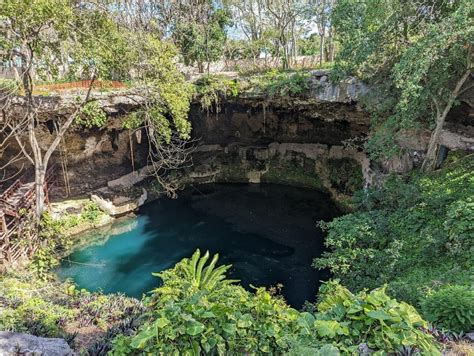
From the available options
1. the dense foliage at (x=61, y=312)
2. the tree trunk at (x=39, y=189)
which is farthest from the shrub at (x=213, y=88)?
the dense foliage at (x=61, y=312)

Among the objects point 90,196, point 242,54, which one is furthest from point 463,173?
point 242,54

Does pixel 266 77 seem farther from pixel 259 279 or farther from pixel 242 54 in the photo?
Result: pixel 242 54

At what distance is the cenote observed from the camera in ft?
33.1

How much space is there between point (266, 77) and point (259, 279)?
8.33 metres

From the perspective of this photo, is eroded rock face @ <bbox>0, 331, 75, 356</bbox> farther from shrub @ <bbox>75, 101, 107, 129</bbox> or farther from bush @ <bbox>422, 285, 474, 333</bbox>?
shrub @ <bbox>75, 101, 107, 129</bbox>

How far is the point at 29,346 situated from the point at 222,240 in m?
9.11

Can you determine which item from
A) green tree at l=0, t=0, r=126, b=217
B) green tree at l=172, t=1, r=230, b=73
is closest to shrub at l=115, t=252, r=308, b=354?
green tree at l=0, t=0, r=126, b=217

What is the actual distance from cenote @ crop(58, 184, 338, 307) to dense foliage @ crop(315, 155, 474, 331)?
218cm

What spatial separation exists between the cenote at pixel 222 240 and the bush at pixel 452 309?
16.7 feet

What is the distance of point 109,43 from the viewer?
895 centimetres

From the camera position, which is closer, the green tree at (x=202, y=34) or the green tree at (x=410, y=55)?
the green tree at (x=410, y=55)

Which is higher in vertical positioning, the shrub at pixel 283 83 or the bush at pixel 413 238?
the shrub at pixel 283 83

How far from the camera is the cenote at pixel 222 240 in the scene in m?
10.1

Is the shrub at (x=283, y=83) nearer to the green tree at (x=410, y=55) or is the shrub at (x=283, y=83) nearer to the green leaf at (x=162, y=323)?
the green tree at (x=410, y=55)
